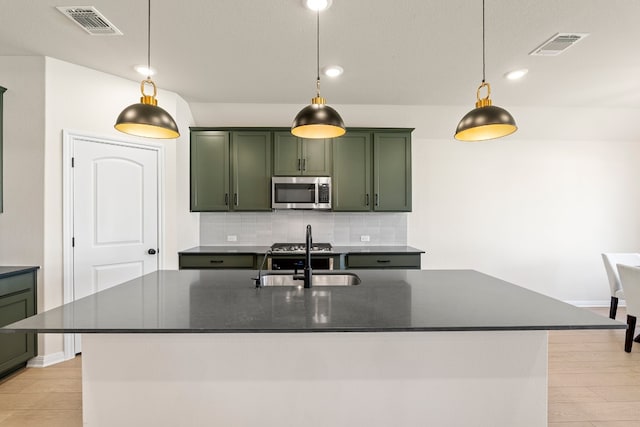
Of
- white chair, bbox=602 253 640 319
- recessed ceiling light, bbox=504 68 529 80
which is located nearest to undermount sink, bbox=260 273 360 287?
recessed ceiling light, bbox=504 68 529 80

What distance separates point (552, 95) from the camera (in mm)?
3596

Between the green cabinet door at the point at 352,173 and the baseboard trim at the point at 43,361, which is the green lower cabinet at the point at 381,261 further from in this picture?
the baseboard trim at the point at 43,361

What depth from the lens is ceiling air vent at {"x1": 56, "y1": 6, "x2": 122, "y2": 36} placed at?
2.09 m

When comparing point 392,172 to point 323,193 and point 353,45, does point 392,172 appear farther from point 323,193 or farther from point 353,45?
point 353,45

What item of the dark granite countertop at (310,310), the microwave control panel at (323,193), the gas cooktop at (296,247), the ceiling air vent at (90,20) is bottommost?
the dark granite countertop at (310,310)

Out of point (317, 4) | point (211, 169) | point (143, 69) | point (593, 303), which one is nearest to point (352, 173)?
point (211, 169)

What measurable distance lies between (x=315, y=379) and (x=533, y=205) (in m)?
4.42

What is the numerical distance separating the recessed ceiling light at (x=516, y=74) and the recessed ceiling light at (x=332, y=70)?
162 centimetres

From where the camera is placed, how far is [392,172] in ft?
12.9

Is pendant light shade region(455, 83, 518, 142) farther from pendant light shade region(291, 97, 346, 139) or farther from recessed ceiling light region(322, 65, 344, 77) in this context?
recessed ceiling light region(322, 65, 344, 77)

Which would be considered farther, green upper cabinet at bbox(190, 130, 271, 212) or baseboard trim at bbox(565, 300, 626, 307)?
baseboard trim at bbox(565, 300, 626, 307)

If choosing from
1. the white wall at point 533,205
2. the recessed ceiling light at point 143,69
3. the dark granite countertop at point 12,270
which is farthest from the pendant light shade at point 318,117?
the white wall at point 533,205

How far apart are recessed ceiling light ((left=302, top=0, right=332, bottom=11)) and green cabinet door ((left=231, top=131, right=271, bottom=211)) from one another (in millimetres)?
1943

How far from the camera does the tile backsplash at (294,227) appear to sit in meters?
4.21
